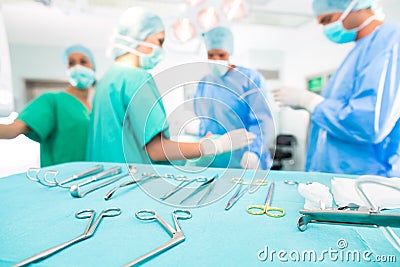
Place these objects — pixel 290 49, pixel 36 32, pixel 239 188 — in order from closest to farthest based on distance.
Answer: pixel 239 188 → pixel 36 32 → pixel 290 49

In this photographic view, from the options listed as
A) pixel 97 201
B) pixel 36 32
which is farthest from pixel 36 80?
pixel 97 201

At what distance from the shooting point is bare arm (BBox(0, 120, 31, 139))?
105 centimetres

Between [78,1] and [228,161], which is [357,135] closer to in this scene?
[228,161]

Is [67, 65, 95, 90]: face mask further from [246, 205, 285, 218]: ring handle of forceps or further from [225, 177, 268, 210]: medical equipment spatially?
[246, 205, 285, 218]: ring handle of forceps

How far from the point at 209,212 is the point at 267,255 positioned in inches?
6.9

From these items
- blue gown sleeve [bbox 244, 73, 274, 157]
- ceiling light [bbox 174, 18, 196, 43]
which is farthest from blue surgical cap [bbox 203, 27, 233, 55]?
blue gown sleeve [bbox 244, 73, 274, 157]

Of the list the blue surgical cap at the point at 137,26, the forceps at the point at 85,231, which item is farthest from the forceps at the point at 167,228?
the blue surgical cap at the point at 137,26

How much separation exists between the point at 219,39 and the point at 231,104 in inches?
16.7

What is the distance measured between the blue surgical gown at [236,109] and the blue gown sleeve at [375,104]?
0.91 feet

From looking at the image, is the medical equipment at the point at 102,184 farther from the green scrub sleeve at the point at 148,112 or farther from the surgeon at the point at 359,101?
the surgeon at the point at 359,101

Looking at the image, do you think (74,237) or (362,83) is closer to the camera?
(74,237)

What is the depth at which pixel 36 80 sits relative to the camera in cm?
439

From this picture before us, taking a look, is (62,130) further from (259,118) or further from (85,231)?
(85,231)

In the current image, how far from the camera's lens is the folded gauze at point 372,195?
1.69 ft
